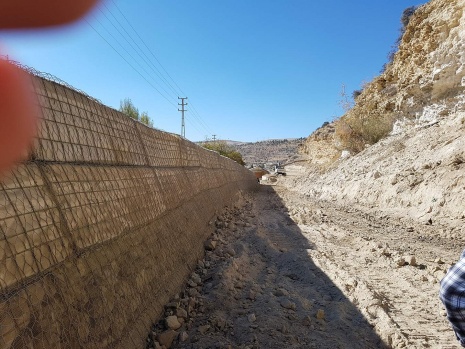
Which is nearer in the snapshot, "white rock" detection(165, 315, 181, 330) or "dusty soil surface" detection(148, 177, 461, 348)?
"white rock" detection(165, 315, 181, 330)

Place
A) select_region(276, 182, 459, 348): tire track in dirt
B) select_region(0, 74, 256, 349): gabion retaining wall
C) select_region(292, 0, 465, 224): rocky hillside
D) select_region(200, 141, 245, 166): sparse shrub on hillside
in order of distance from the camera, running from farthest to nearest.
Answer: select_region(200, 141, 245, 166): sparse shrub on hillside < select_region(292, 0, 465, 224): rocky hillside < select_region(276, 182, 459, 348): tire track in dirt < select_region(0, 74, 256, 349): gabion retaining wall

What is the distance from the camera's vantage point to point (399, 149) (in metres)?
15.2

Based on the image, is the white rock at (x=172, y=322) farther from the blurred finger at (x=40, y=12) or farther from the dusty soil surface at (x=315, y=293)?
the blurred finger at (x=40, y=12)

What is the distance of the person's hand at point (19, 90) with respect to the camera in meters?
1.74

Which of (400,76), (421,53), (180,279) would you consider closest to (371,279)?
(180,279)

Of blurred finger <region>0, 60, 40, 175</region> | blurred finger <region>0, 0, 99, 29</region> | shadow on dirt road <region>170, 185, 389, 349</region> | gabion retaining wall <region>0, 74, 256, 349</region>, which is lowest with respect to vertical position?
shadow on dirt road <region>170, 185, 389, 349</region>

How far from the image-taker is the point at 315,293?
4.52 metres

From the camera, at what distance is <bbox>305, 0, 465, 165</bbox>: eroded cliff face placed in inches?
623

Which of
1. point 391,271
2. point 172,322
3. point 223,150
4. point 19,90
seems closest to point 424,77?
point 391,271

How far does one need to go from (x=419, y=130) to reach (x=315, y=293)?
13736 mm

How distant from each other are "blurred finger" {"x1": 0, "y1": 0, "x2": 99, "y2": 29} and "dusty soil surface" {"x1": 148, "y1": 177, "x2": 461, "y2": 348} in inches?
90.0

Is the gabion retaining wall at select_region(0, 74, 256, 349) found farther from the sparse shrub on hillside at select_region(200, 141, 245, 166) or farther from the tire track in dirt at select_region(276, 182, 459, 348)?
the sparse shrub on hillside at select_region(200, 141, 245, 166)

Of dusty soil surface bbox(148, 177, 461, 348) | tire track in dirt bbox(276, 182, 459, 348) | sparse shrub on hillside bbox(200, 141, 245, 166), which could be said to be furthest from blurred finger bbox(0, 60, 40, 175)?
sparse shrub on hillside bbox(200, 141, 245, 166)

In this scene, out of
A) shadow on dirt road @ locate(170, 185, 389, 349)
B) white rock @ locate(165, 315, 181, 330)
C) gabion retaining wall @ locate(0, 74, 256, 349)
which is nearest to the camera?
gabion retaining wall @ locate(0, 74, 256, 349)
